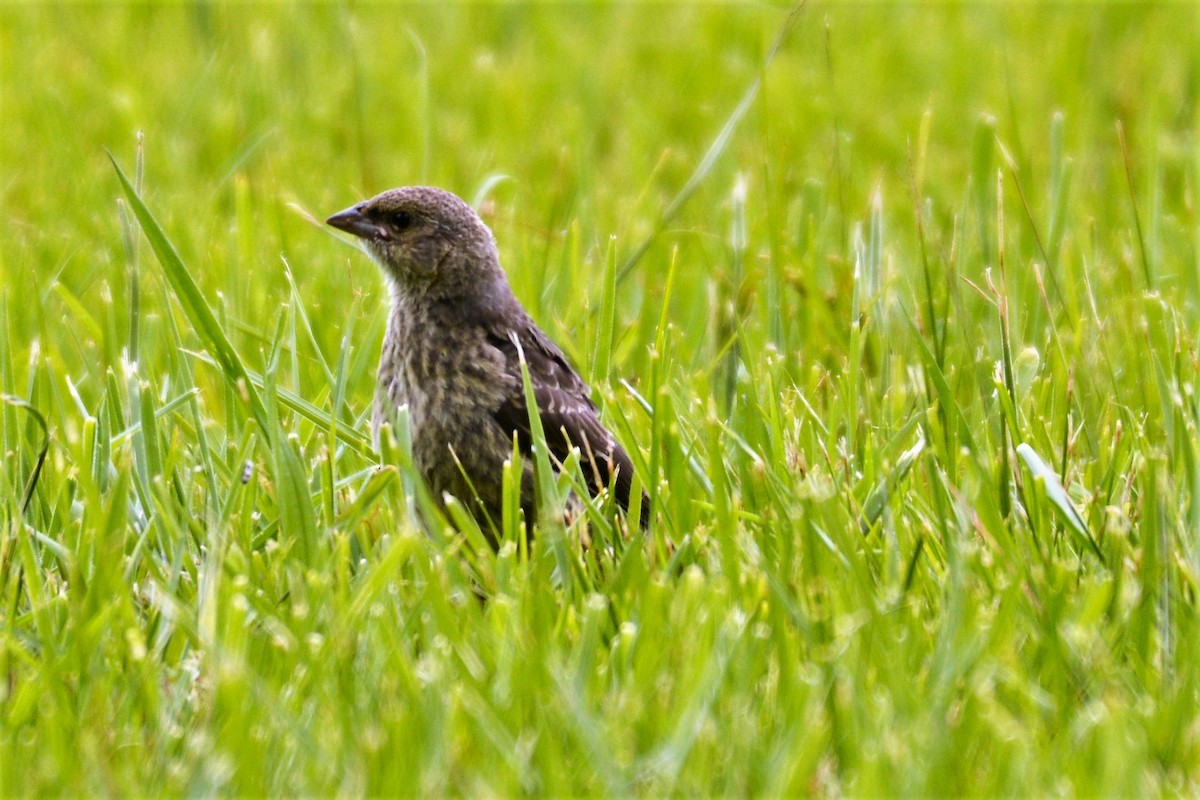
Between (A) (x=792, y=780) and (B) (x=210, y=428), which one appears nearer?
(A) (x=792, y=780)

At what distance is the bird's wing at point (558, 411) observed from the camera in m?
4.51

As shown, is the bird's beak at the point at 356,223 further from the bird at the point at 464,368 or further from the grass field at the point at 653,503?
the grass field at the point at 653,503

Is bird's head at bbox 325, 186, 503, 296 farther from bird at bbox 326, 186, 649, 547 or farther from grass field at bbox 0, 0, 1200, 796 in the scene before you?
grass field at bbox 0, 0, 1200, 796

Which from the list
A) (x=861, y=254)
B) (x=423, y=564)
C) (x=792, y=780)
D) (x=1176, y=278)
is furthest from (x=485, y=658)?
(x=1176, y=278)

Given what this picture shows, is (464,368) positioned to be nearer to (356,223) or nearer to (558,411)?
(558,411)

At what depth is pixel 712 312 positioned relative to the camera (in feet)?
18.1

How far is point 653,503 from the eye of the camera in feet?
12.5

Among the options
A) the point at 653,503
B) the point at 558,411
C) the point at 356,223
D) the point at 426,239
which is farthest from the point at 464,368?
the point at 653,503

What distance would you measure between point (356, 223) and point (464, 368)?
0.73 m

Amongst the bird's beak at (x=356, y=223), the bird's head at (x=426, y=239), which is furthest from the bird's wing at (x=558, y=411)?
the bird's beak at (x=356, y=223)

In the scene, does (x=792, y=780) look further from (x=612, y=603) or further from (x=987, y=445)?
(x=987, y=445)

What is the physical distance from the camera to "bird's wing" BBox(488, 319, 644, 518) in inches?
177

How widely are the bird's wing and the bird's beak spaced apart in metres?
0.55

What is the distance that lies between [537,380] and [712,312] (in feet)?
3.56
